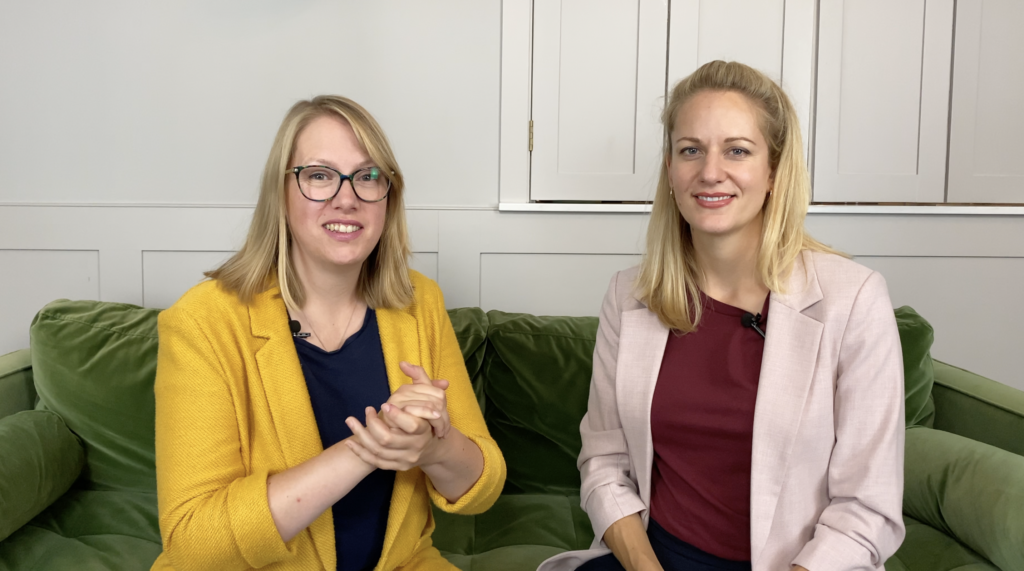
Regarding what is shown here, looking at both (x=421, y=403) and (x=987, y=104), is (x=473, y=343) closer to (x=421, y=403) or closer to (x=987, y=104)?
(x=421, y=403)

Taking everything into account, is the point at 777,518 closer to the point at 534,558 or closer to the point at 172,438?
the point at 534,558

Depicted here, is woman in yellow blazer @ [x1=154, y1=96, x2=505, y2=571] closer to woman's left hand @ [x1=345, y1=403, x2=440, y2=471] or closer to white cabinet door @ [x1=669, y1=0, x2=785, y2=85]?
woman's left hand @ [x1=345, y1=403, x2=440, y2=471]

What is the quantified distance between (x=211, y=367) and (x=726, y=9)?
1924 mm

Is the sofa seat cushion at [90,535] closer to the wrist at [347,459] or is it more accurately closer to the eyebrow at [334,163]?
the wrist at [347,459]

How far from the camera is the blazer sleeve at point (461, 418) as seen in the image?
1.32 metres

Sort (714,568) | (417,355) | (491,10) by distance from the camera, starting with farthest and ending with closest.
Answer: (491,10)
(417,355)
(714,568)

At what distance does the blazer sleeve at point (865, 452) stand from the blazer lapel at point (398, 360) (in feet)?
2.40

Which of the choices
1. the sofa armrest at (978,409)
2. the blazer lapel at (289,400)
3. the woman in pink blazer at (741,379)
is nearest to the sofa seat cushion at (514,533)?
the woman in pink blazer at (741,379)

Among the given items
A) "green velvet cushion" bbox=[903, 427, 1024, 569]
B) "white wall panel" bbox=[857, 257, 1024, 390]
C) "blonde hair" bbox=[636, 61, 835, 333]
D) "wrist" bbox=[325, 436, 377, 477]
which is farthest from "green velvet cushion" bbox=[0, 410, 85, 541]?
"white wall panel" bbox=[857, 257, 1024, 390]

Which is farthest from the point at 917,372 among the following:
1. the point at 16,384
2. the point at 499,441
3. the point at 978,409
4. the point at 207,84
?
the point at 16,384

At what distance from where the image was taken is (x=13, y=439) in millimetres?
1627

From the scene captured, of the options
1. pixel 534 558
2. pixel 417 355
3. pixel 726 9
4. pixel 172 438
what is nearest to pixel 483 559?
pixel 534 558

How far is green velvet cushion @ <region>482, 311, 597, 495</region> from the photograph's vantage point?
1.95 metres

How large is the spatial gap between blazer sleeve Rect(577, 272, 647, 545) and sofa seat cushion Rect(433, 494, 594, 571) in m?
0.31
